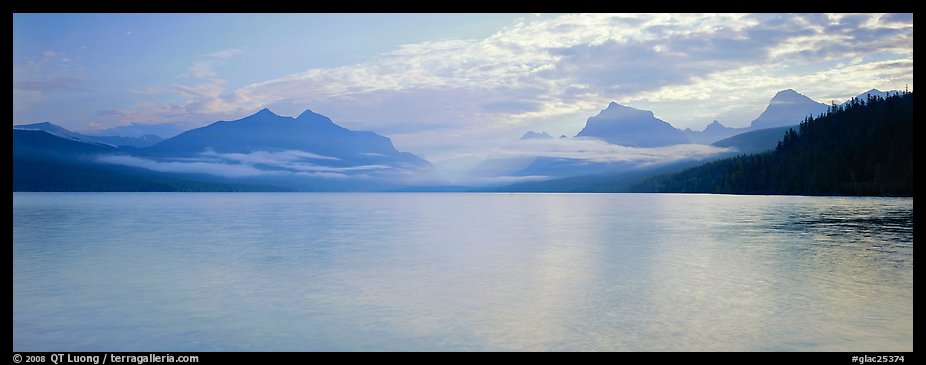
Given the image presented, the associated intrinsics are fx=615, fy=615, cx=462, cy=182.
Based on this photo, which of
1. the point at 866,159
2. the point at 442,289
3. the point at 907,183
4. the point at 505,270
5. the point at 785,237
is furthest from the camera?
the point at 866,159

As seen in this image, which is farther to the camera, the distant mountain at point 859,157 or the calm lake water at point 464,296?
the distant mountain at point 859,157

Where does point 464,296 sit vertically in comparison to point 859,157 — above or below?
below

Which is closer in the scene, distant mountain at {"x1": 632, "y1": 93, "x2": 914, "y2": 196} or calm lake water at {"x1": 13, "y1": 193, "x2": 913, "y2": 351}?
calm lake water at {"x1": 13, "y1": 193, "x2": 913, "y2": 351}

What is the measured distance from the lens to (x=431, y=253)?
36.0 m

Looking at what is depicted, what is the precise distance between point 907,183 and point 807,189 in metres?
29.5

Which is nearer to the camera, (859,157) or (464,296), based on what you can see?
(464,296)

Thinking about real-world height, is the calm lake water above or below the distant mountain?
below

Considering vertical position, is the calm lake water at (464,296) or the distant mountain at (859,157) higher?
the distant mountain at (859,157)

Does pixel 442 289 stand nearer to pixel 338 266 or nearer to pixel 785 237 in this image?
pixel 338 266

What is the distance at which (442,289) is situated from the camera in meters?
23.7
